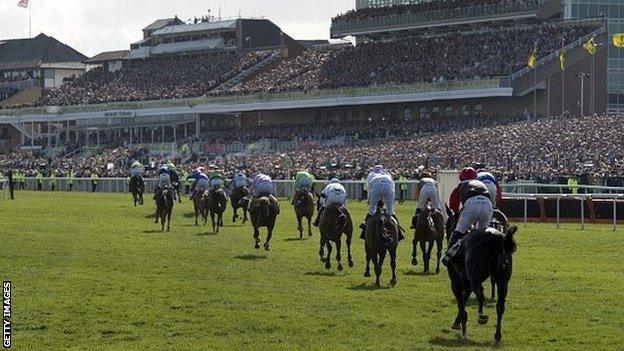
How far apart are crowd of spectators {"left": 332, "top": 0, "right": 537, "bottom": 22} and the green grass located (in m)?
53.4

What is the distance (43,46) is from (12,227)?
9244 cm

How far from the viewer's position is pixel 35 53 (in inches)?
4946

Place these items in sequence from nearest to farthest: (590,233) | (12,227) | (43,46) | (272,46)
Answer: (590,233)
(12,227)
(272,46)
(43,46)

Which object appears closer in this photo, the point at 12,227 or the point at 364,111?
the point at 12,227

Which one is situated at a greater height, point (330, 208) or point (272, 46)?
point (272, 46)

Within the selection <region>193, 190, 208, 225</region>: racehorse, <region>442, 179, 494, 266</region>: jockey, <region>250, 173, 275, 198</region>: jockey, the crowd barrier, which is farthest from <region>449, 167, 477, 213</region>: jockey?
<region>193, 190, 208, 225</region>: racehorse

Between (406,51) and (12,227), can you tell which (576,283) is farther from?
(406,51)

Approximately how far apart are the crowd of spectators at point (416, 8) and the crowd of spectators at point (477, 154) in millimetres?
9304

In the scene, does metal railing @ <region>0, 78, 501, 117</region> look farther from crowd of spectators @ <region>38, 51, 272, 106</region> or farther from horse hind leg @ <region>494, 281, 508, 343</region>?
horse hind leg @ <region>494, 281, 508, 343</region>

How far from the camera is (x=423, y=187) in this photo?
23.7 meters

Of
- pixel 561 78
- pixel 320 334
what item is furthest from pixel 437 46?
pixel 320 334

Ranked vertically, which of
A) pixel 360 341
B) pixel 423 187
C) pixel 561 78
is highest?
pixel 561 78

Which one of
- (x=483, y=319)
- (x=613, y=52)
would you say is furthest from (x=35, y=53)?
(x=483, y=319)

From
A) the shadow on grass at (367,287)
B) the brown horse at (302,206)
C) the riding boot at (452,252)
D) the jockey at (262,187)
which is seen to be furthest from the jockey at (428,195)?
the brown horse at (302,206)
